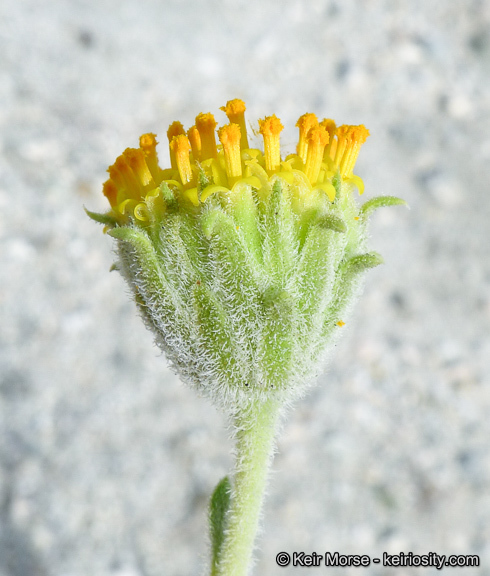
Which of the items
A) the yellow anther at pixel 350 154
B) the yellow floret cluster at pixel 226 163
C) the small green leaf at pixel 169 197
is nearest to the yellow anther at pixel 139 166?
the yellow floret cluster at pixel 226 163

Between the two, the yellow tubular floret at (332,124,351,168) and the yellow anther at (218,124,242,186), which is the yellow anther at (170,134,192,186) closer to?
the yellow anther at (218,124,242,186)

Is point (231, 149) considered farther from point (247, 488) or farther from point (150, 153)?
point (247, 488)

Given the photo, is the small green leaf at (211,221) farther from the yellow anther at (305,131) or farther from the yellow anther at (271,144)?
the yellow anther at (305,131)

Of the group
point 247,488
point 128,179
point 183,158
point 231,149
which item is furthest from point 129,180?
point 247,488

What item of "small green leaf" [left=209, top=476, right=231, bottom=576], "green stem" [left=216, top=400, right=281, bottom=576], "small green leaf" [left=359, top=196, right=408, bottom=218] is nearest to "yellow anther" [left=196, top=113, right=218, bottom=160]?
"small green leaf" [left=359, top=196, right=408, bottom=218]

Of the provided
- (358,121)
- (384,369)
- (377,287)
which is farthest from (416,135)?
(384,369)

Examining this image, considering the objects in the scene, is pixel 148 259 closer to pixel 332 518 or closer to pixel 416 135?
pixel 332 518
